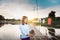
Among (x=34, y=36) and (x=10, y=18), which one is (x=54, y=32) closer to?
(x=34, y=36)

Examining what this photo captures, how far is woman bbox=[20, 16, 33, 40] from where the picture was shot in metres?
1.91

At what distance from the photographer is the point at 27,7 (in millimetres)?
1940

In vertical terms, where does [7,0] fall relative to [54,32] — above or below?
above

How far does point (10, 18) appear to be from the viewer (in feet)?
6.28

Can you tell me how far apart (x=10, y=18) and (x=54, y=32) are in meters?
0.54

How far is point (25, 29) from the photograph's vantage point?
6.26ft

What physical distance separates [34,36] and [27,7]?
0.35 m

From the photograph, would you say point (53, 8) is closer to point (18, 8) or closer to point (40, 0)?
point (40, 0)

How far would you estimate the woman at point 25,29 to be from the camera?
191cm

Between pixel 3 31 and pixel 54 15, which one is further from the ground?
pixel 54 15

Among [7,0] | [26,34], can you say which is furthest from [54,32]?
[7,0]

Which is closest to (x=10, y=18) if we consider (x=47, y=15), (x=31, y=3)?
(x=31, y=3)

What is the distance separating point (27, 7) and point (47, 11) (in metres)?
0.24

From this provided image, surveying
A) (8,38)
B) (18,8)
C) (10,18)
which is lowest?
(8,38)
